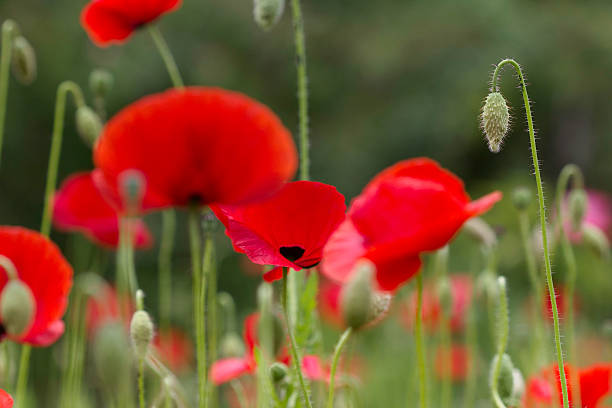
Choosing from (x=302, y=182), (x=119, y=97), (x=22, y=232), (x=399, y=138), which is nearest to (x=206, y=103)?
(x=302, y=182)

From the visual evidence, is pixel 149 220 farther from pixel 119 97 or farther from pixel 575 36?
pixel 575 36

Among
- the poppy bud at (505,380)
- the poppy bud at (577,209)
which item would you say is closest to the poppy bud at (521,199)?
the poppy bud at (577,209)

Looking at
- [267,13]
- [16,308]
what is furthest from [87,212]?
[16,308]

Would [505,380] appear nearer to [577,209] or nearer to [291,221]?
[291,221]

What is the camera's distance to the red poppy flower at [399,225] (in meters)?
0.55

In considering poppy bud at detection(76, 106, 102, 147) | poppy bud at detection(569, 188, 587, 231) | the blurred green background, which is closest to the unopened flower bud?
poppy bud at detection(76, 106, 102, 147)

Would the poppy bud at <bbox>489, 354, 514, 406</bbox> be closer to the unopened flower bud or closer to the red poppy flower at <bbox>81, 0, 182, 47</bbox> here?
the unopened flower bud

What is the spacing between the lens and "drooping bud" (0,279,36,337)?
0.54 meters

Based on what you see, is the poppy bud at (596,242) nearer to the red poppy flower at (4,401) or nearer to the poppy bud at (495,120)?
the poppy bud at (495,120)

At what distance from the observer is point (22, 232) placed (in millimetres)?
702

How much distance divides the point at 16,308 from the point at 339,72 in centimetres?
387

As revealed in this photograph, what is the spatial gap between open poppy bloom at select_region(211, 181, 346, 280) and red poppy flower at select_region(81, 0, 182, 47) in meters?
0.30

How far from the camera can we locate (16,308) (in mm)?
541

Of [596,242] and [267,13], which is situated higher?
[267,13]
